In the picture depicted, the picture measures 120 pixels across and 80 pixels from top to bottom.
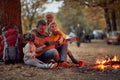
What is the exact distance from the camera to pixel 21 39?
38.8ft

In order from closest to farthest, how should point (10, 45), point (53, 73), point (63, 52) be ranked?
point (53, 73)
point (10, 45)
point (63, 52)

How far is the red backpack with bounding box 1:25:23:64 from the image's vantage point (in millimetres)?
11453

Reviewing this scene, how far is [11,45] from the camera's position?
11547 mm

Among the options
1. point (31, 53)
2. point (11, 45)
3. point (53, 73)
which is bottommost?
point (53, 73)

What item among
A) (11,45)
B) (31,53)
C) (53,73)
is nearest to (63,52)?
(31,53)

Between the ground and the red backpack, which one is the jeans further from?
the red backpack

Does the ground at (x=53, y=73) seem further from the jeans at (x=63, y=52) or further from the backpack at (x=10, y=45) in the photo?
the jeans at (x=63, y=52)

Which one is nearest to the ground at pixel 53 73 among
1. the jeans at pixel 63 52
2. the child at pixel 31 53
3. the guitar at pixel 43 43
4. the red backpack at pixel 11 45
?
the child at pixel 31 53

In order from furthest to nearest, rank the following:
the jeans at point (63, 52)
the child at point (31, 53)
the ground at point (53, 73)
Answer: the jeans at point (63, 52) → the child at point (31, 53) → the ground at point (53, 73)

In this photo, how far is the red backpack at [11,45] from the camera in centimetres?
1145

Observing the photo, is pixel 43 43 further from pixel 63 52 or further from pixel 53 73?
pixel 53 73

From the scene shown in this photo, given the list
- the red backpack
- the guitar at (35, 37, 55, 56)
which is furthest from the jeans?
the red backpack

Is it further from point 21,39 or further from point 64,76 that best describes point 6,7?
point 64,76

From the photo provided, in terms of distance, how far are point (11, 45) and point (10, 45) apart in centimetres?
4
